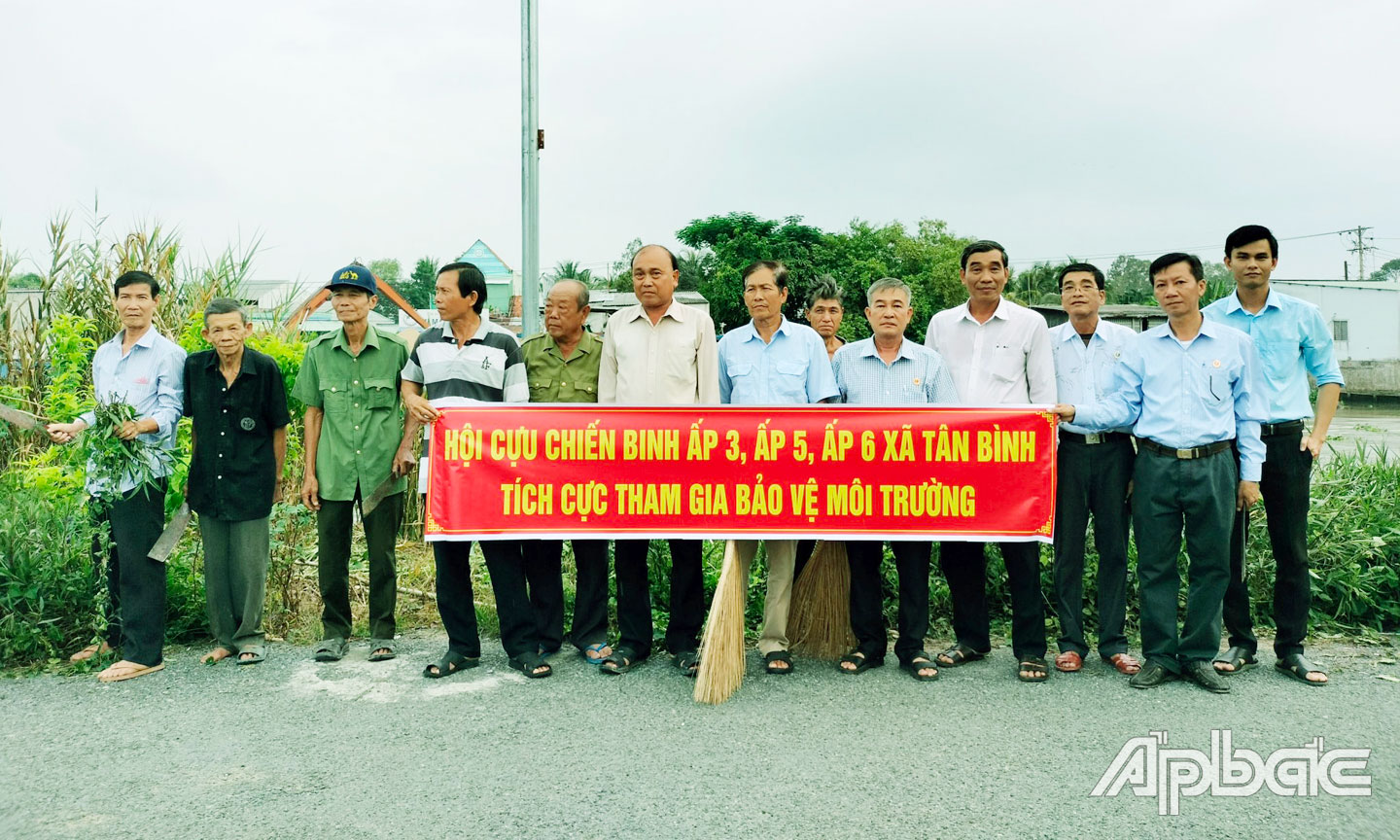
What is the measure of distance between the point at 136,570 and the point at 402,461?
1.36m

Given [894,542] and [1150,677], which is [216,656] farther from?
[1150,677]

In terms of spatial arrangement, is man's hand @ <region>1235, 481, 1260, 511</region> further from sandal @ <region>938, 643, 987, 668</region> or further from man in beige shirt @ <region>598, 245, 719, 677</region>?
man in beige shirt @ <region>598, 245, 719, 677</region>

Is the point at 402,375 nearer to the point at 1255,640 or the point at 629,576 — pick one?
the point at 629,576

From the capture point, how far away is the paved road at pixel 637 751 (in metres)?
3.14

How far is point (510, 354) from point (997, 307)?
2.44 m

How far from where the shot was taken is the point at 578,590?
5059 mm

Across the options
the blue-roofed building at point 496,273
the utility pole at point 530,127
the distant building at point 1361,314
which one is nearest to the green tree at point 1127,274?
the distant building at point 1361,314

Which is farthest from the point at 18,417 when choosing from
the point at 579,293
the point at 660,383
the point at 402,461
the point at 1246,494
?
the point at 1246,494

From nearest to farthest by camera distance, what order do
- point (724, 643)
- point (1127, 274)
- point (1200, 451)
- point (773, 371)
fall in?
point (724, 643), point (1200, 451), point (773, 371), point (1127, 274)

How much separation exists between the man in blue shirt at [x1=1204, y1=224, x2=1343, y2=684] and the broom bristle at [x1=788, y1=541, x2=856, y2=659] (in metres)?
1.76

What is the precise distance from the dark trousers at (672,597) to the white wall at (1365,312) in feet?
146

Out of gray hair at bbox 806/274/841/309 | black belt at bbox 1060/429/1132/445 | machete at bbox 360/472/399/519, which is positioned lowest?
machete at bbox 360/472/399/519

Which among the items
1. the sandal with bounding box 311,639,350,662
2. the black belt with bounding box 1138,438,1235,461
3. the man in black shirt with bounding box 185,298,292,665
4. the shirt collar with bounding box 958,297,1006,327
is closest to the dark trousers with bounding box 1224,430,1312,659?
the black belt with bounding box 1138,438,1235,461

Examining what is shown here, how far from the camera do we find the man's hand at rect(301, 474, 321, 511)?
16.6ft
